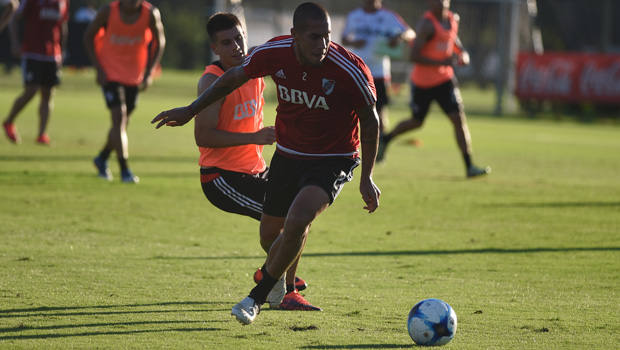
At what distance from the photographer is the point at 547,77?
2922 centimetres

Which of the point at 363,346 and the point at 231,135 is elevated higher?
the point at 231,135

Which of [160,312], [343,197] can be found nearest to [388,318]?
[160,312]

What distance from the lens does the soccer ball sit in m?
4.62

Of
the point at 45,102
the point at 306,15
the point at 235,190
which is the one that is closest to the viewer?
the point at 306,15

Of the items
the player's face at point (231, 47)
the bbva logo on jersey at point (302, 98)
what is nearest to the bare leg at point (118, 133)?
the player's face at point (231, 47)

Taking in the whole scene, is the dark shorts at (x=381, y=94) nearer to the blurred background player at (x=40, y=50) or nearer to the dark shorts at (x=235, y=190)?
the blurred background player at (x=40, y=50)

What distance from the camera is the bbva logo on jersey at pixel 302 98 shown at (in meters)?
5.09

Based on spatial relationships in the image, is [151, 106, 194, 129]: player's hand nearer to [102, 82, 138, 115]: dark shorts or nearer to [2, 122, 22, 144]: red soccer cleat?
[102, 82, 138, 115]: dark shorts

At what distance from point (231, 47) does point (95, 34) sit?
5140 mm

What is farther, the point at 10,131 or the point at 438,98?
the point at 10,131

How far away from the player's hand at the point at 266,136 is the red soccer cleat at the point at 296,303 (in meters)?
0.97

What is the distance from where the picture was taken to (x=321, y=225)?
884 centimetres

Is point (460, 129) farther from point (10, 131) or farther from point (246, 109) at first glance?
point (10, 131)

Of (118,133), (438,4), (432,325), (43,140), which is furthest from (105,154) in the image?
(432,325)
